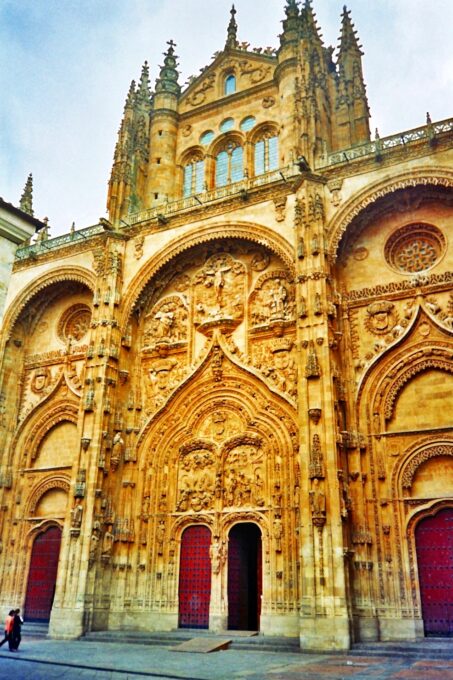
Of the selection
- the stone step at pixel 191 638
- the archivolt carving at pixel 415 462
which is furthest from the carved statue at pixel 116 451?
the archivolt carving at pixel 415 462

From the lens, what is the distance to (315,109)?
66.4 feet

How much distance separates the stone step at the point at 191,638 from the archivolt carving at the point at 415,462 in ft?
15.4

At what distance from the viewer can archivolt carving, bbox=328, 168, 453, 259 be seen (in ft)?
54.7

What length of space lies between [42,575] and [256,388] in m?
9.61

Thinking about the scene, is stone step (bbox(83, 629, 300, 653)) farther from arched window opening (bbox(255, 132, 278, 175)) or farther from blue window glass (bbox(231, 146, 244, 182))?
blue window glass (bbox(231, 146, 244, 182))

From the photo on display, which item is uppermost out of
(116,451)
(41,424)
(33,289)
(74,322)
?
(33,289)

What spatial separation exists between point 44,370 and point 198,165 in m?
10.2

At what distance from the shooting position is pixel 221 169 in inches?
945

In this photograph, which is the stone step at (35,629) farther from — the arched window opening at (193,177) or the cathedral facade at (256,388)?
the arched window opening at (193,177)

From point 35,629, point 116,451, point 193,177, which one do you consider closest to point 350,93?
point 193,177

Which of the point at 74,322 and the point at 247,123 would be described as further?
the point at 247,123

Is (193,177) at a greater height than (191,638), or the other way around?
(193,177)

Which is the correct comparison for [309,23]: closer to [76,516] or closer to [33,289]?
[33,289]

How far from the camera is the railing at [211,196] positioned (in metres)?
19.8
